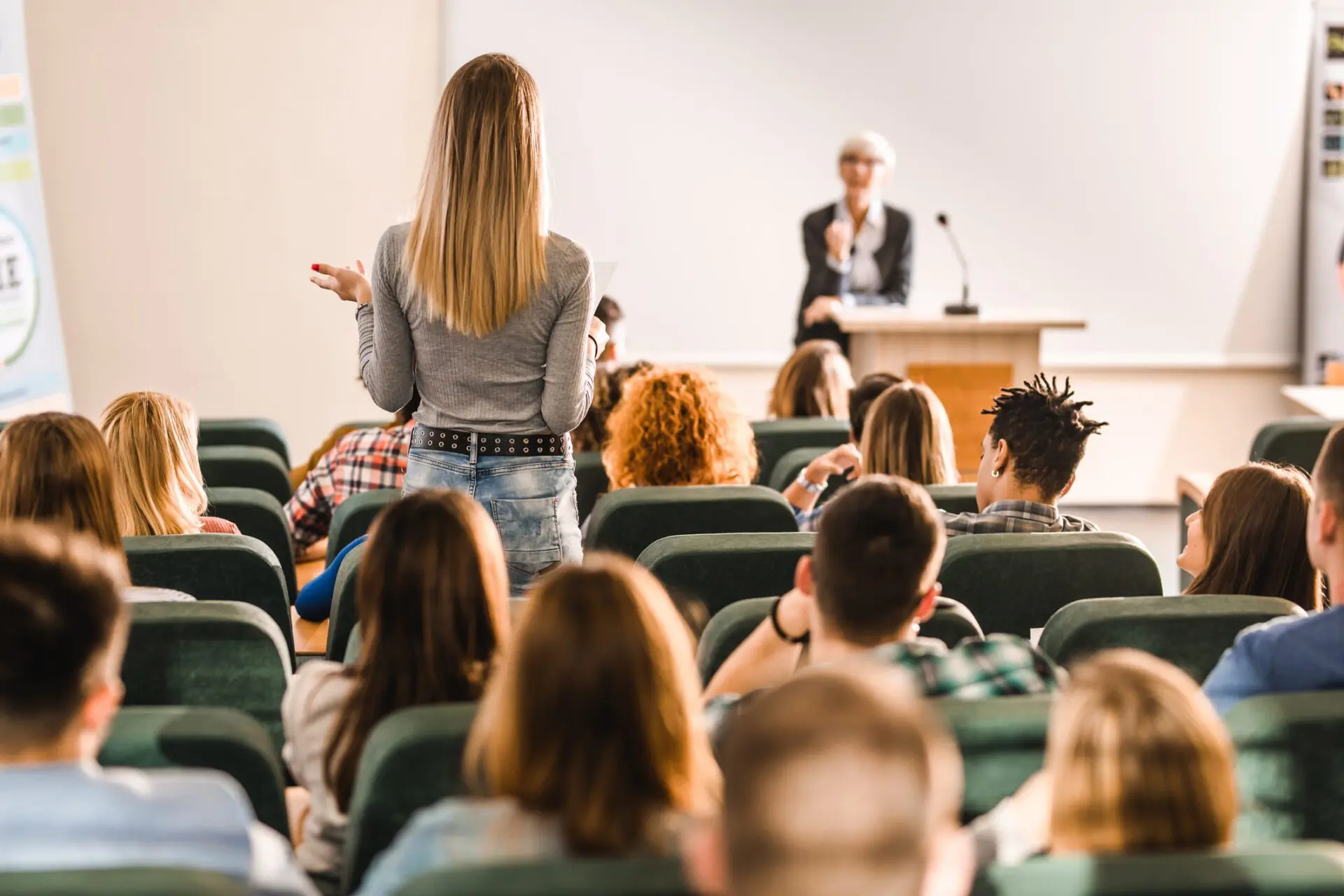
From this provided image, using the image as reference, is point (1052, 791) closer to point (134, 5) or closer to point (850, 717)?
point (850, 717)

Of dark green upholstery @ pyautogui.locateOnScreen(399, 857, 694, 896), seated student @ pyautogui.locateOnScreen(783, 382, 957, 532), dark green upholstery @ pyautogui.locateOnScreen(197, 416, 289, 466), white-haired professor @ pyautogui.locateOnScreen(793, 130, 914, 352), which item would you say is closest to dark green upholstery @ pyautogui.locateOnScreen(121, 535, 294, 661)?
seated student @ pyautogui.locateOnScreen(783, 382, 957, 532)

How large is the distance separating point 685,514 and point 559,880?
1731 millimetres

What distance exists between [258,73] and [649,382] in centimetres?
412

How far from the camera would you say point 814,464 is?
3445mm

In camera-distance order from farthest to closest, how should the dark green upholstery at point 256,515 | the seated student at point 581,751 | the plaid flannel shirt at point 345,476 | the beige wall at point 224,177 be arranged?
1. the beige wall at point 224,177
2. the plaid flannel shirt at point 345,476
3. the dark green upholstery at point 256,515
4. the seated student at point 581,751

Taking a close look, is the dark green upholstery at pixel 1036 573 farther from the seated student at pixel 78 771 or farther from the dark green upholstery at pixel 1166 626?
the seated student at pixel 78 771

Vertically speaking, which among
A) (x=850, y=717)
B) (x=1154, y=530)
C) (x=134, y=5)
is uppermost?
(x=134, y=5)

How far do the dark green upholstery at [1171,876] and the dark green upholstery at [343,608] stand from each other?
5.16 feet

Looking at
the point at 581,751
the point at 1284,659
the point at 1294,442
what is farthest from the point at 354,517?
the point at 1294,442

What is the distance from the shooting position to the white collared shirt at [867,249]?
606 cm

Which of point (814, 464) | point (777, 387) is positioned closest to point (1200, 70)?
point (777, 387)

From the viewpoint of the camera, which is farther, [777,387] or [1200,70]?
[1200,70]

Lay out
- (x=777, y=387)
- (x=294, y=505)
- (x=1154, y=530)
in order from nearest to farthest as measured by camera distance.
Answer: (x=294, y=505) < (x=777, y=387) < (x=1154, y=530)

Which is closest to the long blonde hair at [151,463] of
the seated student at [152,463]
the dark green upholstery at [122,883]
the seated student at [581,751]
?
the seated student at [152,463]
